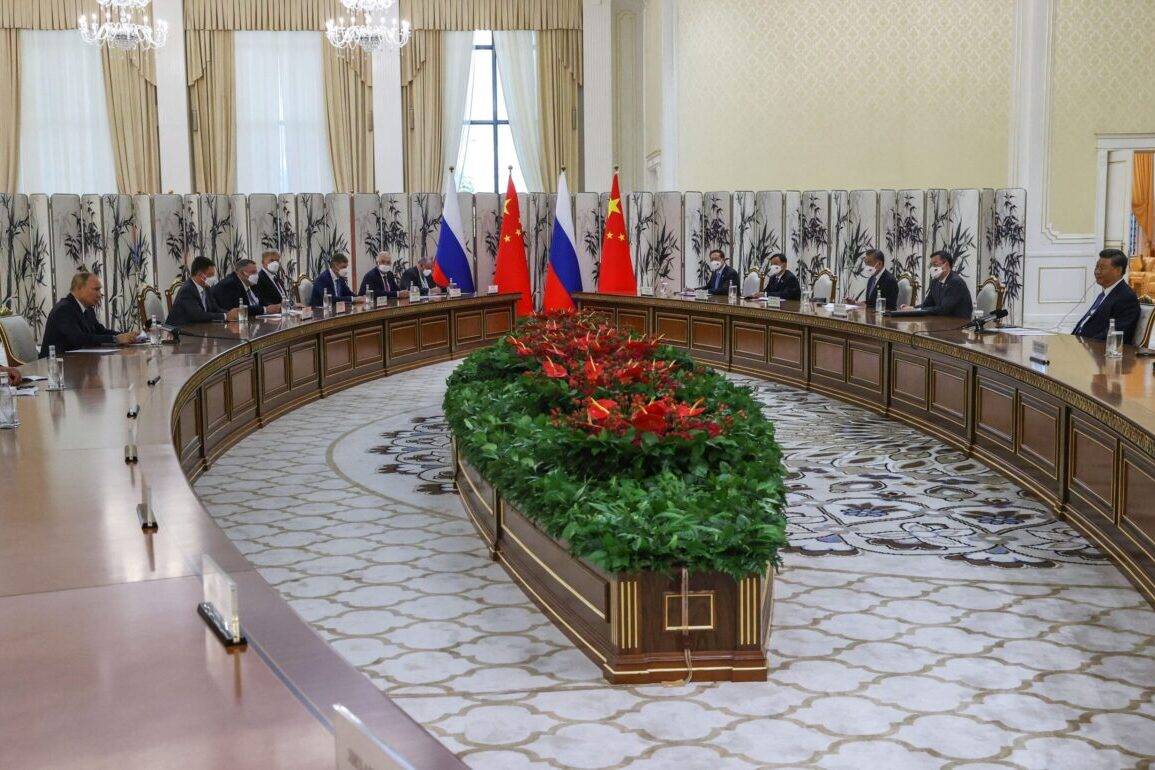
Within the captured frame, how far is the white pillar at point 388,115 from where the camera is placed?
16250 millimetres

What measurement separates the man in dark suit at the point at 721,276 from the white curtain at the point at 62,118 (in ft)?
28.7

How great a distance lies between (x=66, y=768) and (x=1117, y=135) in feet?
45.4

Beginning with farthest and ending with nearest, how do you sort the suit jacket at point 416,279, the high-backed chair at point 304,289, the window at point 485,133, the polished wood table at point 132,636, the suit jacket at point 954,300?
the window at point 485,133
the suit jacket at point 416,279
the high-backed chair at point 304,289
the suit jacket at point 954,300
the polished wood table at point 132,636

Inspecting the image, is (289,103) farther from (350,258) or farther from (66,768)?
(66,768)

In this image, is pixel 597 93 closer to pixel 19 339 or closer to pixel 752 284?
pixel 752 284

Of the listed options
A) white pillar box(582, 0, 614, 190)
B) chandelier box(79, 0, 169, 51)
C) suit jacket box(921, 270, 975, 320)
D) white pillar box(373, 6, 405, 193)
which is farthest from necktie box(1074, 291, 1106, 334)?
white pillar box(373, 6, 405, 193)

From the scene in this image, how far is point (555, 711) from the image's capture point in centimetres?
358

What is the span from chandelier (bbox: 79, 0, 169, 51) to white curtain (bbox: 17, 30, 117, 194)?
461 millimetres

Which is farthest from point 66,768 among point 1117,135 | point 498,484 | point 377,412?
point 1117,135

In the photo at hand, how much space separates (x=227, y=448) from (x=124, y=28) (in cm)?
773

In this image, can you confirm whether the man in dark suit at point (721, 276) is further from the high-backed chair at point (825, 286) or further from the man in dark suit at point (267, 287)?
the man in dark suit at point (267, 287)

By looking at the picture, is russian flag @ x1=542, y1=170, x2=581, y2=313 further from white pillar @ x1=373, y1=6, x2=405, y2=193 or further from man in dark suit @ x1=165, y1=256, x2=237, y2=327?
man in dark suit @ x1=165, y1=256, x2=237, y2=327

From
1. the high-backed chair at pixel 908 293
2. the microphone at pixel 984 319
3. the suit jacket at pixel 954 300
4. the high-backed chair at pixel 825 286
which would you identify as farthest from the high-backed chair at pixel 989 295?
the high-backed chair at pixel 825 286

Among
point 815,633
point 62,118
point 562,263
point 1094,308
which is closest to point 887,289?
point 1094,308
